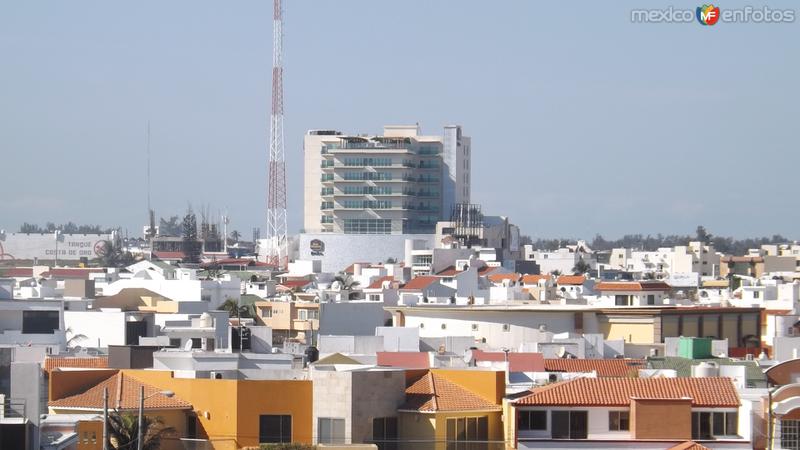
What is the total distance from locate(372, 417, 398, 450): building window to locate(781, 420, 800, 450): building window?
5981 millimetres

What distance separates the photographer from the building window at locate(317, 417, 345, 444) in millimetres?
30000

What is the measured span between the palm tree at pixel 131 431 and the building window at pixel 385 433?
10.3 feet

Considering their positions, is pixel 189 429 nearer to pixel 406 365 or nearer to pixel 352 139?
pixel 406 365

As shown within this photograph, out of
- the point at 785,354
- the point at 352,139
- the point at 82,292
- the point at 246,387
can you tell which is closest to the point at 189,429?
the point at 246,387

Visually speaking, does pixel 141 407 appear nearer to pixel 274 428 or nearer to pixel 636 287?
pixel 274 428

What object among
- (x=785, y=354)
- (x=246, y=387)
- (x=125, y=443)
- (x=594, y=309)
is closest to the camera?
(x=125, y=443)

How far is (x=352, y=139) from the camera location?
169m

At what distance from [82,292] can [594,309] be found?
30.4 metres

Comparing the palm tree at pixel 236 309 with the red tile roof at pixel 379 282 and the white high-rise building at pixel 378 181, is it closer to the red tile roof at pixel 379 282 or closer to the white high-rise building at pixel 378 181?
the red tile roof at pixel 379 282

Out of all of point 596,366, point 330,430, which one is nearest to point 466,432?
point 330,430

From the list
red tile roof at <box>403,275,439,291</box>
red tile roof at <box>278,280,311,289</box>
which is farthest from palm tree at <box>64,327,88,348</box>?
red tile roof at <box>278,280,311,289</box>

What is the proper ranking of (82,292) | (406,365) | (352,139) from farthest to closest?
(352,139) < (82,292) < (406,365)

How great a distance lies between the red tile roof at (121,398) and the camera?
31062 mm

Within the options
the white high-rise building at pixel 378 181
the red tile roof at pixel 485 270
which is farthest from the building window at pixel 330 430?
the white high-rise building at pixel 378 181
